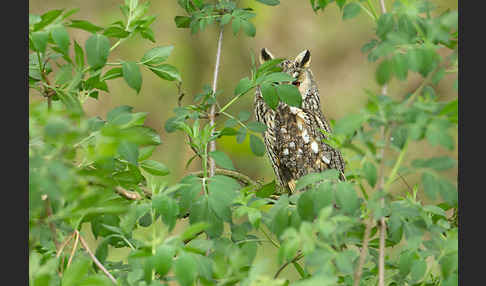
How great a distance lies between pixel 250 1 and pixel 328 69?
2.43ft

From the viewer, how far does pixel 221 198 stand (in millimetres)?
1152

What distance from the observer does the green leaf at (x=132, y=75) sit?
3.85 ft

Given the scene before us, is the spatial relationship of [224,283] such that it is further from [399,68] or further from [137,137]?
[399,68]

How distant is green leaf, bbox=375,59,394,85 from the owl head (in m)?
1.41

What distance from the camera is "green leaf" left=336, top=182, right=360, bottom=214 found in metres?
0.93

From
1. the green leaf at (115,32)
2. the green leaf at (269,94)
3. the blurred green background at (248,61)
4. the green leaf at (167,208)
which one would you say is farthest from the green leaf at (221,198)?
the blurred green background at (248,61)

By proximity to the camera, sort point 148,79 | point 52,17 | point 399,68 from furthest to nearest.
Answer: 1. point 148,79
2. point 52,17
3. point 399,68

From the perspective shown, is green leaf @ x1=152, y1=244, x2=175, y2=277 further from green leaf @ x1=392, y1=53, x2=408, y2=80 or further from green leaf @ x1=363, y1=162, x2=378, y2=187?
green leaf @ x1=392, y1=53, x2=408, y2=80

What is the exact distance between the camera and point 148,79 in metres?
3.27

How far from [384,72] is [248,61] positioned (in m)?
2.53

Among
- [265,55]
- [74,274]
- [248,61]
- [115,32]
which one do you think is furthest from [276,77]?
[248,61]

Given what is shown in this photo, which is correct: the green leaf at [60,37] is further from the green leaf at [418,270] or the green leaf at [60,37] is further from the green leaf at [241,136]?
the green leaf at [418,270]

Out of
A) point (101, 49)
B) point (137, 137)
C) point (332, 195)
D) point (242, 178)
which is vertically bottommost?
point (242, 178)

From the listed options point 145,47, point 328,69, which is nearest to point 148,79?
point 145,47
